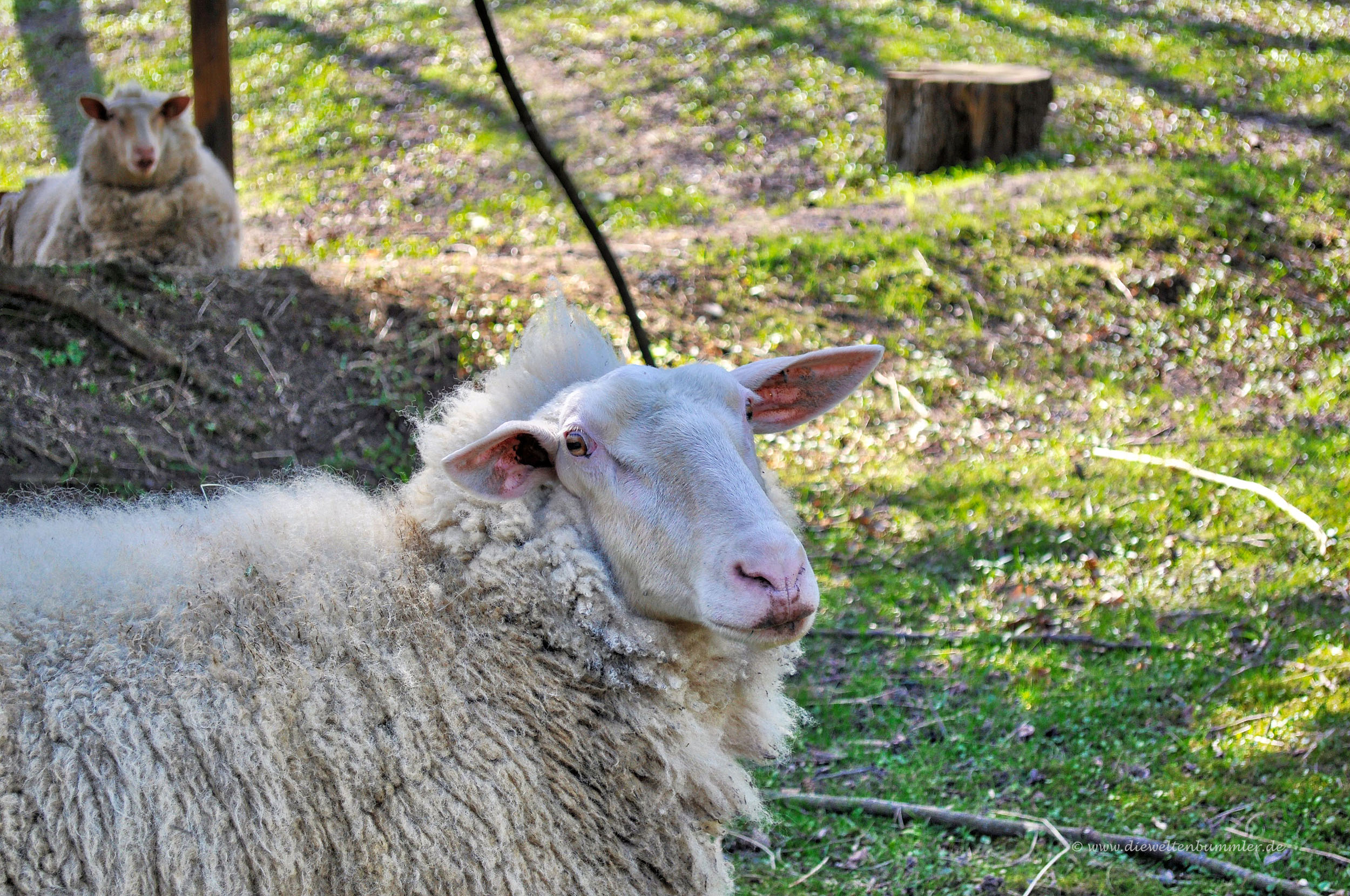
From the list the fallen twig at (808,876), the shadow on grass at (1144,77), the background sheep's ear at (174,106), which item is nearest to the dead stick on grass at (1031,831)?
the fallen twig at (808,876)

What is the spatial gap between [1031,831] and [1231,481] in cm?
289

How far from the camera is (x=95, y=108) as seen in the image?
8.25 meters

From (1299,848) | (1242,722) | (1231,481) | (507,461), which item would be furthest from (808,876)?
(1231,481)

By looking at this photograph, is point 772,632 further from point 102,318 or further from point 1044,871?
point 102,318

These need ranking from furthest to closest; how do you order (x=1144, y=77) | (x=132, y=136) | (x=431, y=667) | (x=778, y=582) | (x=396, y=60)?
(x=396, y=60), (x=1144, y=77), (x=132, y=136), (x=431, y=667), (x=778, y=582)

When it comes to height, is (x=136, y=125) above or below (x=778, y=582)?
below

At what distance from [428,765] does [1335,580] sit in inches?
166

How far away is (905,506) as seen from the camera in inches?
245

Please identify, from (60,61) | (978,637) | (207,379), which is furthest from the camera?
(60,61)

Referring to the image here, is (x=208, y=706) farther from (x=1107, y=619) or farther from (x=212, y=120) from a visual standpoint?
(x=212, y=120)

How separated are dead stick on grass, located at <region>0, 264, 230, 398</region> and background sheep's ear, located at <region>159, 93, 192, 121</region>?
8.87ft

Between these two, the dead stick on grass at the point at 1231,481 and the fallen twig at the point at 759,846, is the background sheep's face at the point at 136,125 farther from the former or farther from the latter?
the dead stick on grass at the point at 1231,481

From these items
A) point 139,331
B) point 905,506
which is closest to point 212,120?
point 139,331

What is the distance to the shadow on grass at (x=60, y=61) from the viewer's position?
1403 cm
